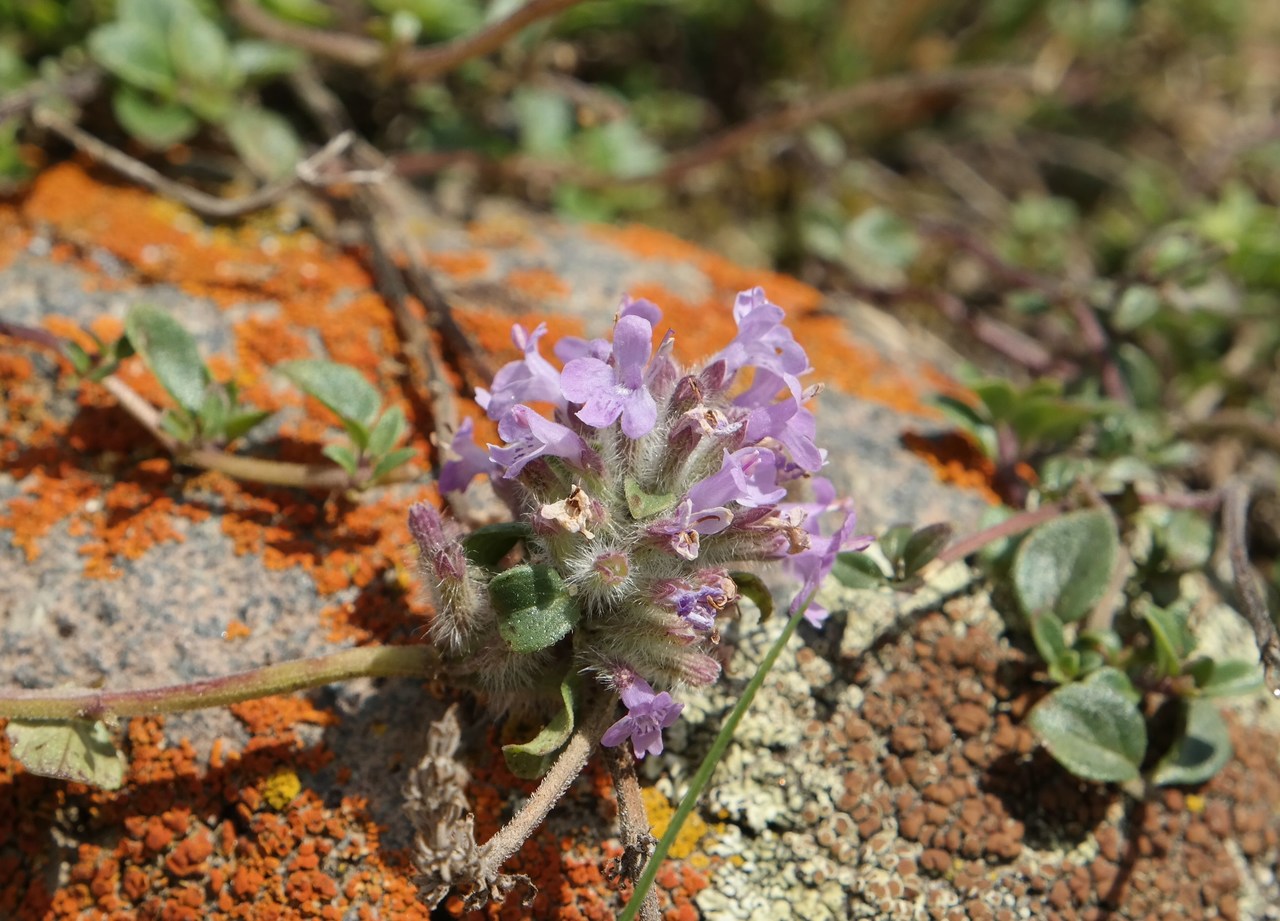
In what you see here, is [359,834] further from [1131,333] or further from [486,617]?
[1131,333]

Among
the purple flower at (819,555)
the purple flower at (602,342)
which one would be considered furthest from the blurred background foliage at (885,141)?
the purple flower at (602,342)

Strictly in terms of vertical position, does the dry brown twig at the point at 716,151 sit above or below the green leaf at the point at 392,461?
above

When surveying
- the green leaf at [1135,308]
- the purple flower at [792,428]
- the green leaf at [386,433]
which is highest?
the green leaf at [1135,308]

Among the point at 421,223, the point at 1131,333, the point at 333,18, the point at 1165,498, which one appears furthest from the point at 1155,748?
the point at 333,18

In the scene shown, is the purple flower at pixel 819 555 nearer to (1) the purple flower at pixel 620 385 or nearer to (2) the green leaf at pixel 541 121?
(1) the purple flower at pixel 620 385

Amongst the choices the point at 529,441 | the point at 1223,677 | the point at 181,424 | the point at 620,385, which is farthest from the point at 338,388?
the point at 1223,677

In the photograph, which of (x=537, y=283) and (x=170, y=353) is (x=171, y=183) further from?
(x=537, y=283)
